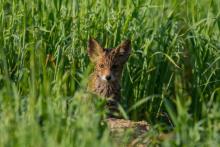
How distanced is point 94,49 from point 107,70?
332mm

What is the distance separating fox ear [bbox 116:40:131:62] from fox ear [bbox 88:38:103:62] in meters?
0.19

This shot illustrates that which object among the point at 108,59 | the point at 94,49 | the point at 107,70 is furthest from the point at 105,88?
the point at 94,49

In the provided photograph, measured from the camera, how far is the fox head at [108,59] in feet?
28.5

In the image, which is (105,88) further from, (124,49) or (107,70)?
(124,49)

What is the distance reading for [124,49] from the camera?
8641mm

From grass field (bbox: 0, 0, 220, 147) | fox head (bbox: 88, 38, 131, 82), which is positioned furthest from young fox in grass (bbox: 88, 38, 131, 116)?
grass field (bbox: 0, 0, 220, 147)

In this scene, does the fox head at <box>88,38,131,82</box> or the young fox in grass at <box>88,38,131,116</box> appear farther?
the young fox in grass at <box>88,38,131,116</box>

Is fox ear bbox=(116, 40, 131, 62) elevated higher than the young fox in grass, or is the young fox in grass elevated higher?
fox ear bbox=(116, 40, 131, 62)

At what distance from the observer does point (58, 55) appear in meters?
8.63

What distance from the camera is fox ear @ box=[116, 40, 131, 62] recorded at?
8.63 metres

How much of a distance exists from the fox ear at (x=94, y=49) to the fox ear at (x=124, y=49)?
194 mm

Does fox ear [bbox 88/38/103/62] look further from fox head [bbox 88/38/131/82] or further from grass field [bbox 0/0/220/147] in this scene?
grass field [bbox 0/0/220/147]

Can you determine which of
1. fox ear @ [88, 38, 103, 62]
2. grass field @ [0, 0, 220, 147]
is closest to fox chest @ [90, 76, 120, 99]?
grass field @ [0, 0, 220, 147]

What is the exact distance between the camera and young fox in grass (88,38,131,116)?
880cm
